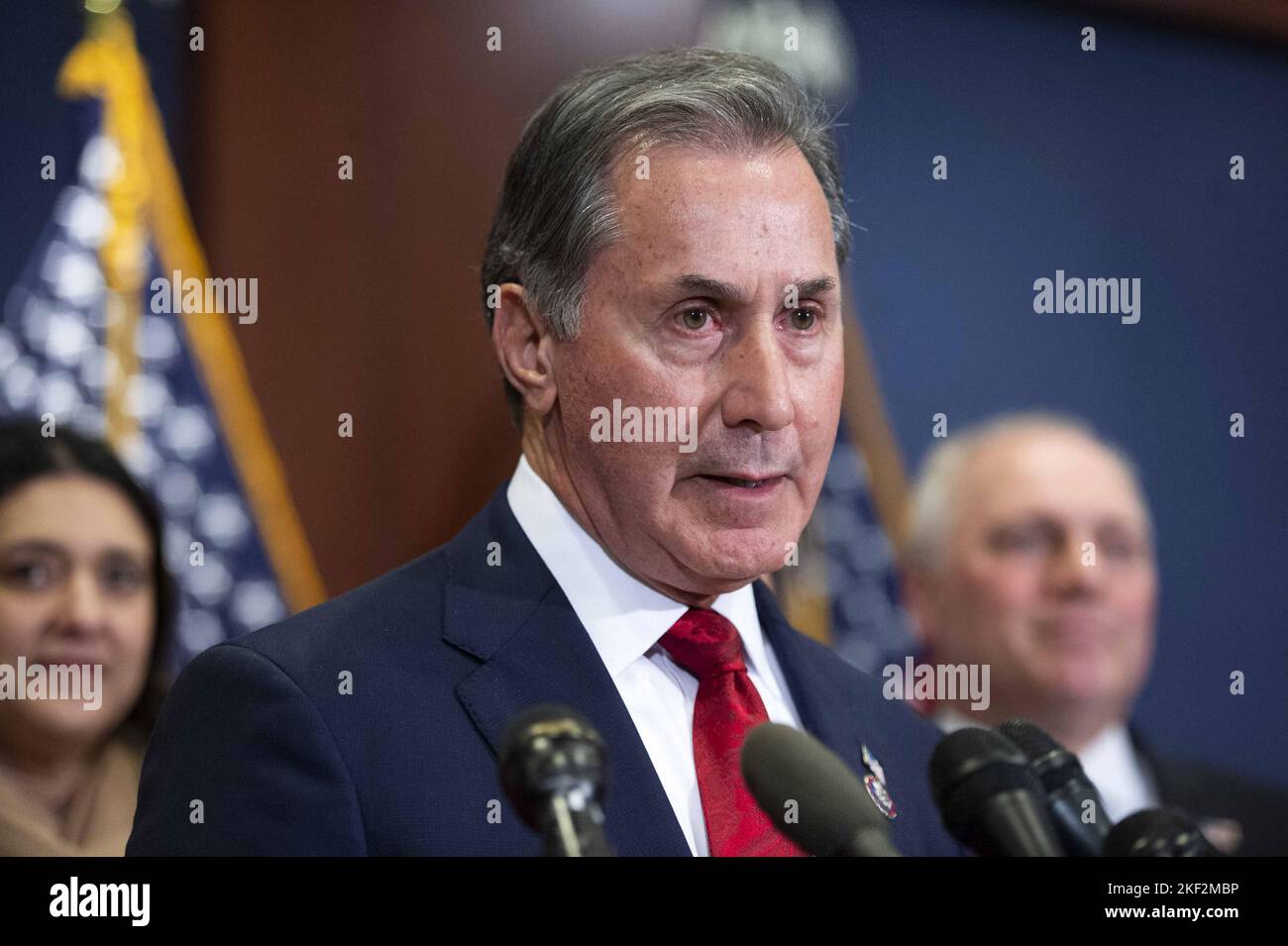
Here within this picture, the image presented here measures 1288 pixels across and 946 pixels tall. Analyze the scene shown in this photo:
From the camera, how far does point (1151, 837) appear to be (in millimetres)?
1279

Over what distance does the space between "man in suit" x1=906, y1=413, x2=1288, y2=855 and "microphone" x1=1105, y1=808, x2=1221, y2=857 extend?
7.69 feet

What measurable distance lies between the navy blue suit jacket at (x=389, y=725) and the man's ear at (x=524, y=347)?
7.8 inches

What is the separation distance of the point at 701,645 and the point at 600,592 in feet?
0.46

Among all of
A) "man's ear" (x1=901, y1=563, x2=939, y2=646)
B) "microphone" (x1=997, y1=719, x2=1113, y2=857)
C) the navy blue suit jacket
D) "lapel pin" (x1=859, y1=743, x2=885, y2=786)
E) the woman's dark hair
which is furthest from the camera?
"man's ear" (x1=901, y1=563, x2=939, y2=646)

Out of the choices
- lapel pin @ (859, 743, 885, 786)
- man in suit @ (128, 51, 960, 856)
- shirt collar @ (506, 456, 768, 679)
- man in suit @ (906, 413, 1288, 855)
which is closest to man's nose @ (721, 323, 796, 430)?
man in suit @ (128, 51, 960, 856)

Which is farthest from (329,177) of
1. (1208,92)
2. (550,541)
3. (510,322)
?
(1208,92)

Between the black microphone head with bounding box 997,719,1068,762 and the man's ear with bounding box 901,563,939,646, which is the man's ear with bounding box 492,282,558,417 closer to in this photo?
the black microphone head with bounding box 997,719,1068,762

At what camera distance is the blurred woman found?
2.80 metres

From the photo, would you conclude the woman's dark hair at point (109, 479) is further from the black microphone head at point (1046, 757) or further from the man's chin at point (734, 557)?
the black microphone head at point (1046, 757)

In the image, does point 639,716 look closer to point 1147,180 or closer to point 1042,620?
point 1042,620

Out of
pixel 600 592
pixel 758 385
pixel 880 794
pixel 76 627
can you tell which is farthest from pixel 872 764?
pixel 76 627

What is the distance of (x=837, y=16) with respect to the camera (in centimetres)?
362

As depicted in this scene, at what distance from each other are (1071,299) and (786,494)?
A: 223 centimetres

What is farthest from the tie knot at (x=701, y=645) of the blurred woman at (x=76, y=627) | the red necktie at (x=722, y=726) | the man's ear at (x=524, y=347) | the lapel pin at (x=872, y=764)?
the blurred woman at (x=76, y=627)
